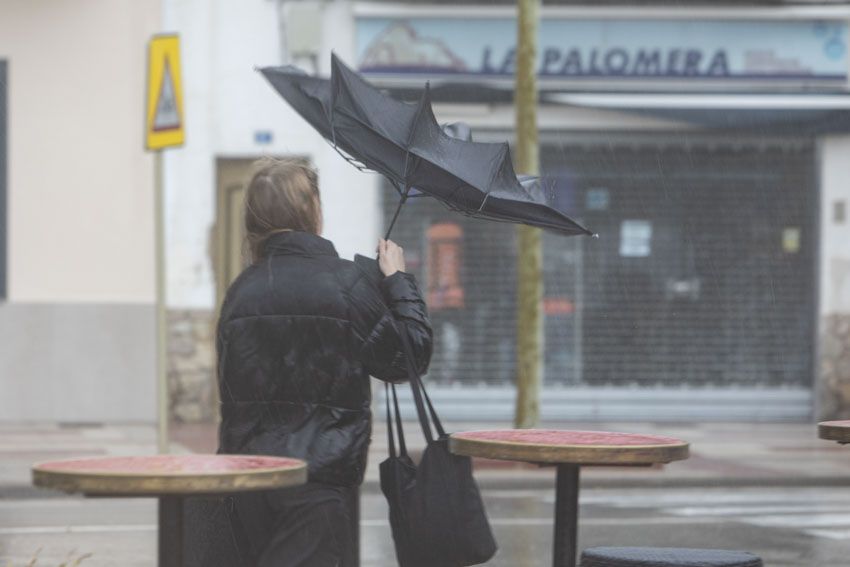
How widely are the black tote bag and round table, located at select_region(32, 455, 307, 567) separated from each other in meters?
0.58

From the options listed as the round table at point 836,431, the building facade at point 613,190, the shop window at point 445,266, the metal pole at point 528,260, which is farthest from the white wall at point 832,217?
the round table at point 836,431

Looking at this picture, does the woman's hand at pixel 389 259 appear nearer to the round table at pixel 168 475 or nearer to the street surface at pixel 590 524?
the round table at pixel 168 475

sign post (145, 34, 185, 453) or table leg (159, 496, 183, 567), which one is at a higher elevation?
sign post (145, 34, 185, 453)

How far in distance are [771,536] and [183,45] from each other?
1024cm

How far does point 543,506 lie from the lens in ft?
41.5

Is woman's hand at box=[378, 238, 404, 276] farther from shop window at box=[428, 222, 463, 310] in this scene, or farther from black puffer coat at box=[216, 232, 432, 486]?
shop window at box=[428, 222, 463, 310]

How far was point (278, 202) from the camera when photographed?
5281mm

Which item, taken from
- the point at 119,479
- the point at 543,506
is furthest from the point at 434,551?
the point at 543,506

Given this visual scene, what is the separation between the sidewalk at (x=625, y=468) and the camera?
47.0 ft

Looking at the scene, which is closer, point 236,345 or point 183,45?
point 236,345

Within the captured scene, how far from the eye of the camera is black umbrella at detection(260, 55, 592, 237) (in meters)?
5.64

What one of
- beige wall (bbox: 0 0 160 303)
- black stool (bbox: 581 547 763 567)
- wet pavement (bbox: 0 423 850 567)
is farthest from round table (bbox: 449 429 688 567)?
beige wall (bbox: 0 0 160 303)

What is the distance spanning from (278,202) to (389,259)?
0.39m

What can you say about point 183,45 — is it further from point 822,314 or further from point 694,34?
point 822,314
